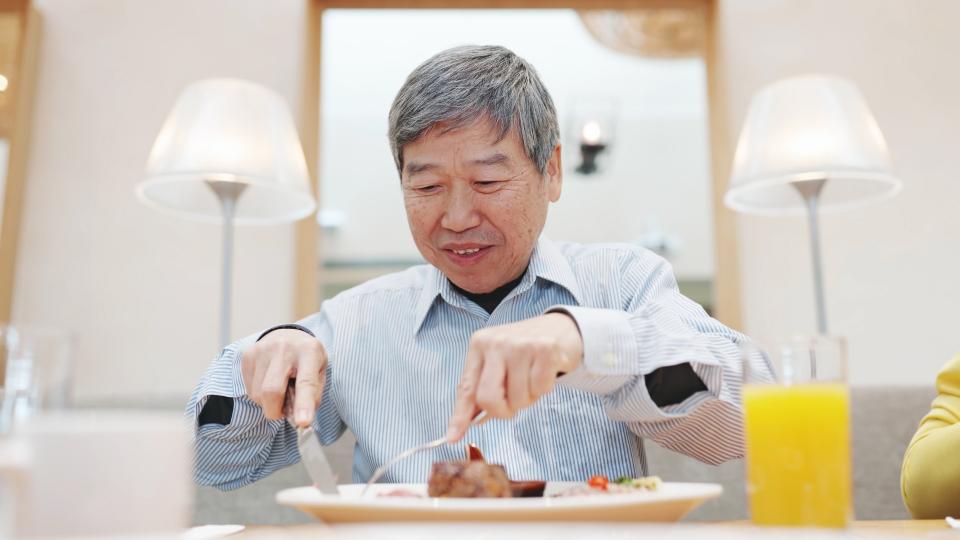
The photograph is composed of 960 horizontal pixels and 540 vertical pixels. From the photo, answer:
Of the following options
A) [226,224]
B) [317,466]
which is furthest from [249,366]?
[226,224]

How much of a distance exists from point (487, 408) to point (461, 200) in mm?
530

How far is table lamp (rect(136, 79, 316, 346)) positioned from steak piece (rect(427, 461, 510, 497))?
145cm

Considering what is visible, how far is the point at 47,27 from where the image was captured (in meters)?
2.69

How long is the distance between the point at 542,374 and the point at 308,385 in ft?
1.04

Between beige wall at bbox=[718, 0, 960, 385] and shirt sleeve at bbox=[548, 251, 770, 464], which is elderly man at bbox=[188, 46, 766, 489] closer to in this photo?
shirt sleeve at bbox=[548, 251, 770, 464]

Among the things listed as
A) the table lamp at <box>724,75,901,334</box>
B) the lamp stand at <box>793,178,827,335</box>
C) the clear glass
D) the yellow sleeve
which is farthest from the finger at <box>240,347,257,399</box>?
the lamp stand at <box>793,178,827,335</box>

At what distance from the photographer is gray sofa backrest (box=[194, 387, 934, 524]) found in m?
1.62

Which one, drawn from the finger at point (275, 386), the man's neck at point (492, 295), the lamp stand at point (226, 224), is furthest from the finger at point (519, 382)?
the lamp stand at point (226, 224)

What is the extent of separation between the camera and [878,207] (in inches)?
101

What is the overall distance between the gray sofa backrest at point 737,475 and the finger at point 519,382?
88cm

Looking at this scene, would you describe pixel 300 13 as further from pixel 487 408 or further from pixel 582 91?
pixel 487 408

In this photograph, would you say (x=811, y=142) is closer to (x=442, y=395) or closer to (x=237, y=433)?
(x=442, y=395)

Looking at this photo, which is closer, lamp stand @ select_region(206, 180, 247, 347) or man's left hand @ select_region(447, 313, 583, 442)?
man's left hand @ select_region(447, 313, 583, 442)

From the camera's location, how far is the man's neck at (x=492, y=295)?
1396 millimetres
